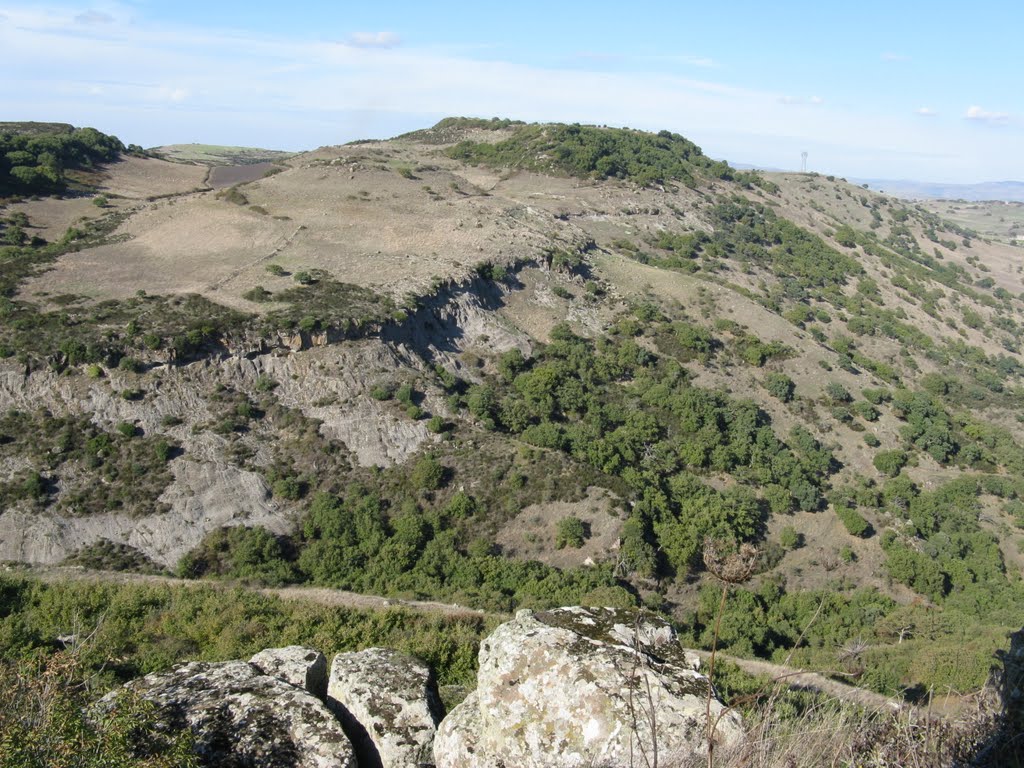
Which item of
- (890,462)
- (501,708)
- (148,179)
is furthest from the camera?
(148,179)

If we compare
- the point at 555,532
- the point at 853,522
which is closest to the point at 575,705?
the point at 555,532

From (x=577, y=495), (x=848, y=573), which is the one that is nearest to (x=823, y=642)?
(x=848, y=573)

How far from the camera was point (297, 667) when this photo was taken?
433 inches

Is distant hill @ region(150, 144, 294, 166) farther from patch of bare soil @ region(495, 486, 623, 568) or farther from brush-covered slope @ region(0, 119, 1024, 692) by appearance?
patch of bare soil @ region(495, 486, 623, 568)

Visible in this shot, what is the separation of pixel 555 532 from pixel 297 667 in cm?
2116

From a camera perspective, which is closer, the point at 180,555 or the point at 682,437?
the point at 180,555

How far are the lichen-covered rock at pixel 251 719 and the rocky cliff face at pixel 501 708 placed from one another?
0.05ft

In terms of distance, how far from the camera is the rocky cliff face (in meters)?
7.74

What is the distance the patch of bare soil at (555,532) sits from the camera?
30.2 meters

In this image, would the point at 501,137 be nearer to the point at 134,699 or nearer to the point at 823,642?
the point at 823,642

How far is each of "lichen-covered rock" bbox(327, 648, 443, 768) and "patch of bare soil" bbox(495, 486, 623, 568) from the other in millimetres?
19083

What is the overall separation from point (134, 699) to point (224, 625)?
1154 centimetres

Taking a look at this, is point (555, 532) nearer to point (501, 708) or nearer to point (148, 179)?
point (501, 708)

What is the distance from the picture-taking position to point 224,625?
17531mm
